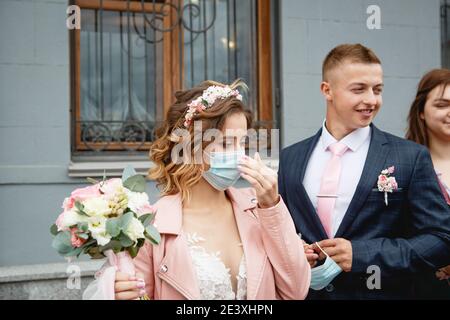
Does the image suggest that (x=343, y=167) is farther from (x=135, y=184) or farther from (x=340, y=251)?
(x=135, y=184)

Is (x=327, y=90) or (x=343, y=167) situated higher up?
(x=327, y=90)

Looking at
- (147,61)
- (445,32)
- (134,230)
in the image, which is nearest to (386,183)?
(134,230)

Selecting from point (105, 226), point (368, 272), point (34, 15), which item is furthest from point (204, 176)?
point (34, 15)

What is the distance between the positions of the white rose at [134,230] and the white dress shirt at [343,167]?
3.09 ft

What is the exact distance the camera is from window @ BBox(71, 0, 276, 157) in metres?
4.95

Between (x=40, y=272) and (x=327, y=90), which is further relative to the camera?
(x=40, y=272)

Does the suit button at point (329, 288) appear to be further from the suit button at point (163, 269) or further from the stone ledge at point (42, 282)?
the stone ledge at point (42, 282)

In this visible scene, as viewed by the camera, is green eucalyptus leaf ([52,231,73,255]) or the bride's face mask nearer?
green eucalyptus leaf ([52,231,73,255])

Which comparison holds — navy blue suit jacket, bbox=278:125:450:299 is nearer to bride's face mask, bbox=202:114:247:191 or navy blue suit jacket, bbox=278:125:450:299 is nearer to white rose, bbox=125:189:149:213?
bride's face mask, bbox=202:114:247:191

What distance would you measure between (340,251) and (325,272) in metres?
0.11

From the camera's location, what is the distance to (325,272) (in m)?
2.26

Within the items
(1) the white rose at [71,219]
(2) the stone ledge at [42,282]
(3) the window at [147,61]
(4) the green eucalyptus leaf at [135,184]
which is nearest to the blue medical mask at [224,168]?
(4) the green eucalyptus leaf at [135,184]

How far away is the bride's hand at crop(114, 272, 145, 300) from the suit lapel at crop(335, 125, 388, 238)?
3.17ft

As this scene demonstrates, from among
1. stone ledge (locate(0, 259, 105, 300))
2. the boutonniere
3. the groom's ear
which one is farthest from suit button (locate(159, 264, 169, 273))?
stone ledge (locate(0, 259, 105, 300))
